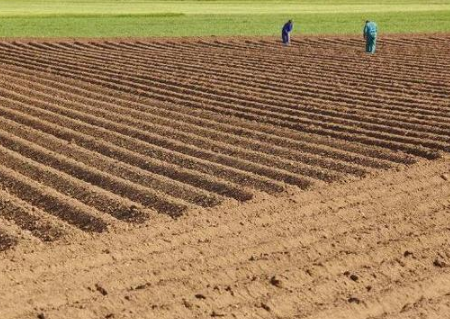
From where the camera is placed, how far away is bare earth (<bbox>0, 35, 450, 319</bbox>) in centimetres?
594

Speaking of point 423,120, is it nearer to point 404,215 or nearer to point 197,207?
point 404,215

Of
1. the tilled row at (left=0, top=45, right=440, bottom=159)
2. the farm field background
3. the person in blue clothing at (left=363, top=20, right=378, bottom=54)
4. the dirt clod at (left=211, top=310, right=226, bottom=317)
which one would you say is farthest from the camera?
the farm field background

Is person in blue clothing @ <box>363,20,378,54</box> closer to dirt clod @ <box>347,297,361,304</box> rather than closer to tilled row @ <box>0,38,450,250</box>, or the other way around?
tilled row @ <box>0,38,450,250</box>

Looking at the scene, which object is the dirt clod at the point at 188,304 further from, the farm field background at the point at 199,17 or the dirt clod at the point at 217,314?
the farm field background at the point at 199,17

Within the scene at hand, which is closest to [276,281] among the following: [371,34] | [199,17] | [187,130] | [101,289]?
[101,289]

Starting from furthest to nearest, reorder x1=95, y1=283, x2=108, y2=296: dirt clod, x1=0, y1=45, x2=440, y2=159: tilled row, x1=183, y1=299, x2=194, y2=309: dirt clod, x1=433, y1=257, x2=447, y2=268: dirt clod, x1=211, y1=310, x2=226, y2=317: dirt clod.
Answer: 1. x1=0, y1=45, x2=440, y2=159: tilled row
2. x1=433, y1=257, x2=447, y2=268: dirt clod
3. x1=95, y1=283, x2=108, y2=296: dirt clod
4. x1=183, y1=299, x2=194, y2=309: dirt clod
5. x1=211, y1=310, x2=226, y2=317: dirt clod

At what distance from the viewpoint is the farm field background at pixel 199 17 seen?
3023 cm

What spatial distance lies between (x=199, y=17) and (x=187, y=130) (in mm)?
26560

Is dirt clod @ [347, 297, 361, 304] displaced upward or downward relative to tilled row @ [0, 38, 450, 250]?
downward

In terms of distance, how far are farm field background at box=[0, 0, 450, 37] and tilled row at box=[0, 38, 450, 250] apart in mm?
10355

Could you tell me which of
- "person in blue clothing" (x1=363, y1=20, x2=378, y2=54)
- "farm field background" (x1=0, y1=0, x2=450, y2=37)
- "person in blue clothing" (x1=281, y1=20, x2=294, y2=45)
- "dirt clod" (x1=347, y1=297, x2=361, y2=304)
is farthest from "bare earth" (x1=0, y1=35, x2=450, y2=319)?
"farm field background" (x1=0, y1=0, x2=450, y2=37)

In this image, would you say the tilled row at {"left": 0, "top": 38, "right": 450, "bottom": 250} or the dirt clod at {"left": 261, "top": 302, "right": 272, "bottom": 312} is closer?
the dirt clod at {"left": 261, "top": 302, "right": 272, "bottom": 312}

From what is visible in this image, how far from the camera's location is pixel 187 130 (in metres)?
11.5

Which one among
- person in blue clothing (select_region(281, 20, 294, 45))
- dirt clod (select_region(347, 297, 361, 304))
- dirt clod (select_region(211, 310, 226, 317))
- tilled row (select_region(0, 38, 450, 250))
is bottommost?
dirt clod (select_region(347, 297, 361, 304))
